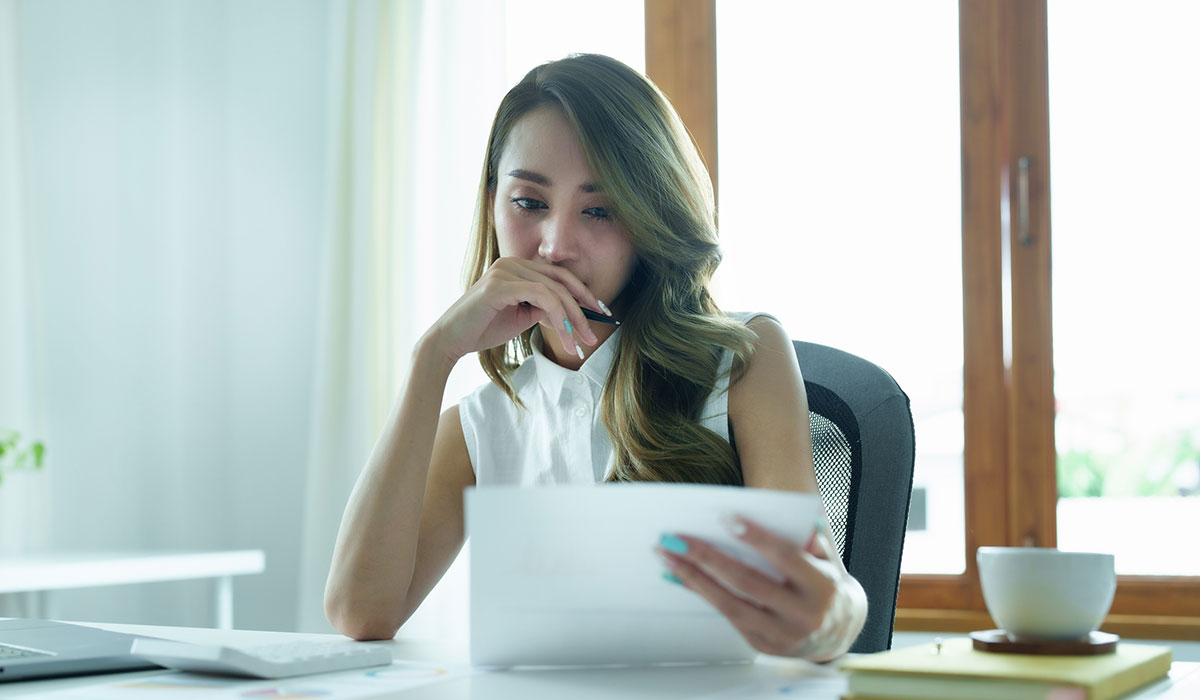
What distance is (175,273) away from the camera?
270cm

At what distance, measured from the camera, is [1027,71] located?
2225 mm

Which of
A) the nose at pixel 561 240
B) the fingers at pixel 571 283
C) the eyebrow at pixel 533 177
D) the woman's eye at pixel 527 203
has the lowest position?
the fingers at pixel 571 283

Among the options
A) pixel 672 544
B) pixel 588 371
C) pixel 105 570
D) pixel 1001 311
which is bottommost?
pixel 105 570

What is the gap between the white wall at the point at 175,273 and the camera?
2527 mm

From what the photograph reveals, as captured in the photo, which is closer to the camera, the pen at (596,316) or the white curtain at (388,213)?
the pen at (596,316)

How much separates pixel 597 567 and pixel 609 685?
0.09m

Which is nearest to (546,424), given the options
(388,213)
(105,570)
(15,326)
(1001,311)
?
(105,570)

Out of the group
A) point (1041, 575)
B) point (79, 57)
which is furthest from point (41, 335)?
point (1041, 575)

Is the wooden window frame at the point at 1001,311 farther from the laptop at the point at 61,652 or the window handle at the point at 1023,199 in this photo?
the laptop at the point at 61,652

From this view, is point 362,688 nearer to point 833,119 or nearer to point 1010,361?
point 1010,361

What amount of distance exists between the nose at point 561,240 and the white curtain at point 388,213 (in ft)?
4.14

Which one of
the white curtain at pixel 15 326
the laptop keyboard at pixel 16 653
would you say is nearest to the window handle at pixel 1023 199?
the laptop keyboard at pixel 16 653

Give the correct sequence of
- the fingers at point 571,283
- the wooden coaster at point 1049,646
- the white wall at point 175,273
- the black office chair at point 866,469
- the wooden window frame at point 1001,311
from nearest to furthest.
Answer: the wooden coaster at point 1049,646
the black office chair at point 866,469
the fingers at point 571,283
the wooden window frame at point 1001,311
the white wall at point 175,273

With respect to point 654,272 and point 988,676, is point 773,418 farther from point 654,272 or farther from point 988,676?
point 988,676
